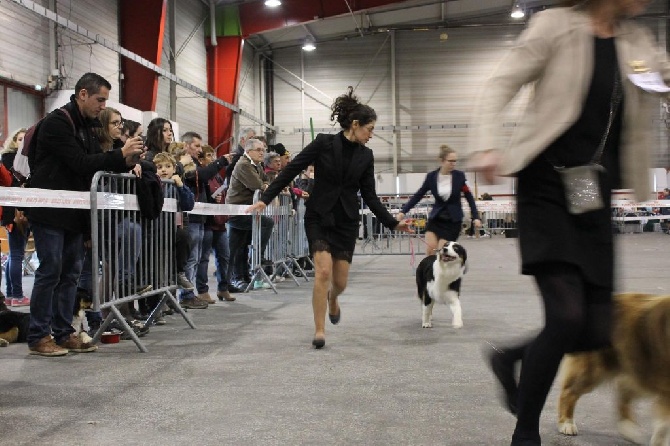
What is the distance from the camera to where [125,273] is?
478cm

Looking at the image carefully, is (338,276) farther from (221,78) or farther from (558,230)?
(221,78)

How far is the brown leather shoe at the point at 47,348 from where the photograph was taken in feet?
14.3

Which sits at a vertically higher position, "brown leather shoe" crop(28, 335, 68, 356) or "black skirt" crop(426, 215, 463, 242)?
"black skirt" crop(426, 215, 463, 242)

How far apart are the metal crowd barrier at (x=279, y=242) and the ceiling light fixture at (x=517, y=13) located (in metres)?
16.2

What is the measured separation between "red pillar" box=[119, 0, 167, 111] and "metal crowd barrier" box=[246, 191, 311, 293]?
6170 millimetres

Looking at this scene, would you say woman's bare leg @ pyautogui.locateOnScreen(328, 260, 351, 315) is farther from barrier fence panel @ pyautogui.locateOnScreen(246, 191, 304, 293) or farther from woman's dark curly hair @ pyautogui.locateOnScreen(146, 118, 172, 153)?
barrier fence panel @ pyautogui.locateOnScreen(246, 191, 304, 293)

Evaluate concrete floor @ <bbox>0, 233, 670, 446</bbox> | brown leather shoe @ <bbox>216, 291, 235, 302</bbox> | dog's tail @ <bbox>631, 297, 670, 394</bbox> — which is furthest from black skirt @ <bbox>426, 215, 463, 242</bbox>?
dog's tail @ <bbox>631, 297, 670, 394</bbox>

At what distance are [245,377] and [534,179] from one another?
2.25m

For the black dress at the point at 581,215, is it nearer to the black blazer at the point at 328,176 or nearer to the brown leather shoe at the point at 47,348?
the black blazer at the point at 328,176

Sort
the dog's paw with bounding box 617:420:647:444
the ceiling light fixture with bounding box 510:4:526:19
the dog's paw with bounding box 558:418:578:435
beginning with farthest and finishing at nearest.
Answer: the ceiling light fixture with bounding box 510:4:526:19 → the dog's paw with bounding box 558:418:578:435 → the dog's paw with bounding box 617:420:647:444

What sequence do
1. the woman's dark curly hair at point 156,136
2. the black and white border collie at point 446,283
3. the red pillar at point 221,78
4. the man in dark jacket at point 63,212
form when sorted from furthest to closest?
1. the red pillar at point 221,78
2. the woman's dark curly hair at point 156,136
3. the black and white border collie at point 446,283
4. the man in dark jacket at point 63,212

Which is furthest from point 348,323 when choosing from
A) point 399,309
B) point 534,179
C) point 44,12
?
point 44,12

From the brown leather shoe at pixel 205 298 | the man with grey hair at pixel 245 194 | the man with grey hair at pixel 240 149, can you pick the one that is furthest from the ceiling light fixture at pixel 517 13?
the brown leather shoe at pixel 205 298

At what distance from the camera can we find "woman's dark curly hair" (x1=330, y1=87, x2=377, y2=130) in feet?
15.3
